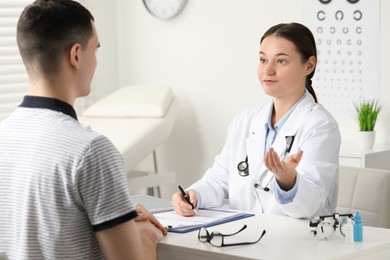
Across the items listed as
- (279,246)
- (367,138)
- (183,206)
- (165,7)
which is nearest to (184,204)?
(183,206)

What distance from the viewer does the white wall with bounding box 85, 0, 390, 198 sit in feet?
16.3

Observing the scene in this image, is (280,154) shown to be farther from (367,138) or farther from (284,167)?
(367,138)

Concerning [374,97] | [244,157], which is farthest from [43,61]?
[374,97]

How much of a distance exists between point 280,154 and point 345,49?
1.77 metres

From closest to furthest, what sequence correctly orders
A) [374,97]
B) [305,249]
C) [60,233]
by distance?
[60,233] < [305,249] < [374,97]

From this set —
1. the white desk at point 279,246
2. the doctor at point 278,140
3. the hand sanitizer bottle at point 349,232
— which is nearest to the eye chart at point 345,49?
the doctor at point 278,140

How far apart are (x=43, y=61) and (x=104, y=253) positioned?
0.46 meters

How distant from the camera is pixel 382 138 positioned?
437cm

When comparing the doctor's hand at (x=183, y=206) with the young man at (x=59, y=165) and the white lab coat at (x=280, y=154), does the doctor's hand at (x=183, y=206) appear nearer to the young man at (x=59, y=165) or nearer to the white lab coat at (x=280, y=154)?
the white lab coat at (x=280, y=154)

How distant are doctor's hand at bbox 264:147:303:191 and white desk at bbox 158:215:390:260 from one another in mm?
131

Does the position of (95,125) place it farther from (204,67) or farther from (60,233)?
(60,233)

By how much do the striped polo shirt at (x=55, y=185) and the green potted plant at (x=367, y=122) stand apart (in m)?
2.63

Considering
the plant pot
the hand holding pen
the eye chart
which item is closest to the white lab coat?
the hand holding pen

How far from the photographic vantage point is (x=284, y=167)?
94.3 inches
